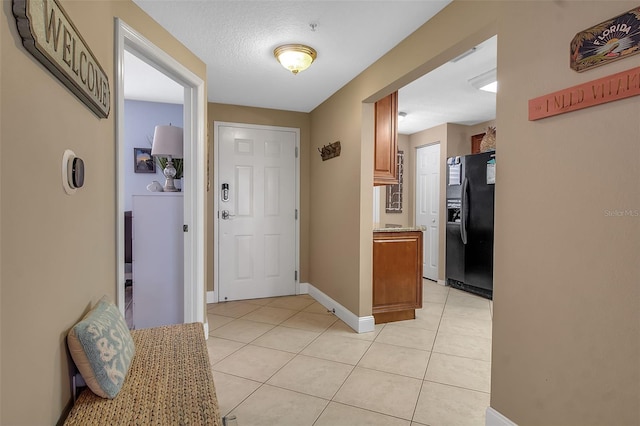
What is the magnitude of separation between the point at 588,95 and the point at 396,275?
2.25 m

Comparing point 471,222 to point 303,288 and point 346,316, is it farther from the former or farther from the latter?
point 303,288

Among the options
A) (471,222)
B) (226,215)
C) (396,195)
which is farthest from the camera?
(396,195)

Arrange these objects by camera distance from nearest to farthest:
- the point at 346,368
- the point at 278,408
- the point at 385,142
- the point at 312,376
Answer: the point at 278,408, the point at 312,376, the point at 346,368, the point at 385,142

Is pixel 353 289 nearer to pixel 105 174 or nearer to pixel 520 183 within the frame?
pixel 520 183

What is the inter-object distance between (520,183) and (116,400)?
1.80 meters

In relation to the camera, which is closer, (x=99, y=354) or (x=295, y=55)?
(x=99, y=354)

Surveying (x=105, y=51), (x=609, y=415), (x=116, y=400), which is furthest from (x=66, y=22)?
(x=609, y=415)

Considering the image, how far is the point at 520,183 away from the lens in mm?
1460

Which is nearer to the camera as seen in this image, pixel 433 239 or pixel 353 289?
pixel 353 289

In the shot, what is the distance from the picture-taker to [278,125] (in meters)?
4.05

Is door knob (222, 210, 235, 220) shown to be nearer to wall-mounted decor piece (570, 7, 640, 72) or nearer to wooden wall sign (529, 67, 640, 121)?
wooden wall sign (529, 67, 640, 121)

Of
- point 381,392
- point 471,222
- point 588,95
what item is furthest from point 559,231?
point 471,222

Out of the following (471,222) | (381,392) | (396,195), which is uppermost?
(396,195)

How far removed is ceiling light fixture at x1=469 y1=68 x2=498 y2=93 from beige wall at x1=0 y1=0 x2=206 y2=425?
2945 mm
